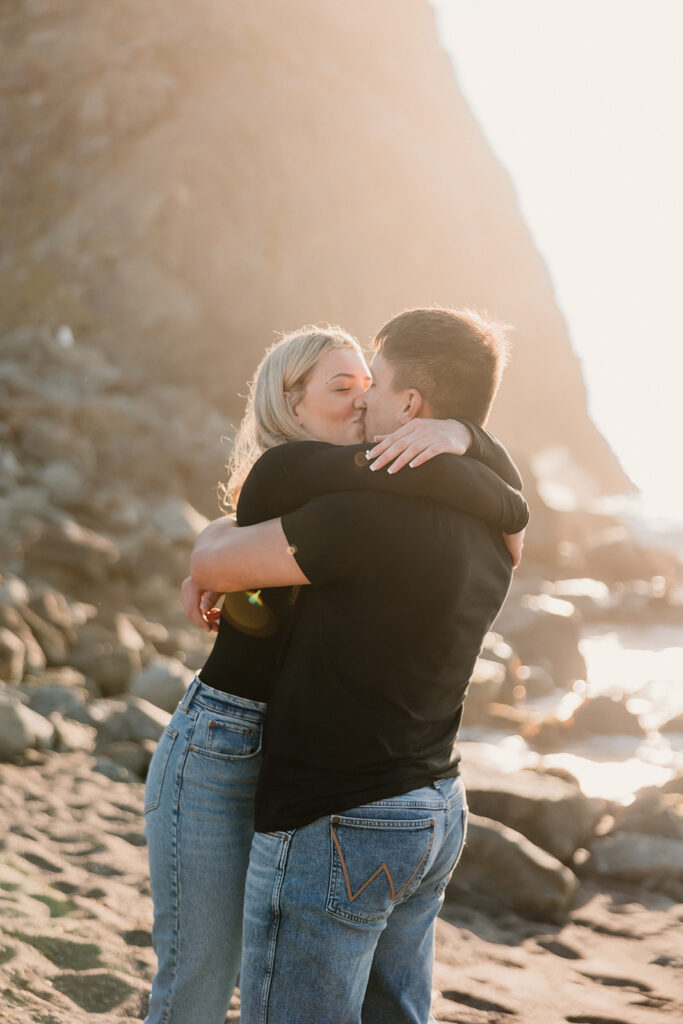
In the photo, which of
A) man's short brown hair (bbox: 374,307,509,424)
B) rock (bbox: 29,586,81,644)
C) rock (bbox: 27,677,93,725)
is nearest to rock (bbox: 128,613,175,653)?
rock (bbox: 29,586,81,644)

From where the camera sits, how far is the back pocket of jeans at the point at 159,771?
1.95 meters

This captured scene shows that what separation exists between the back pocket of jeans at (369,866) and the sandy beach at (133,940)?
171 cm

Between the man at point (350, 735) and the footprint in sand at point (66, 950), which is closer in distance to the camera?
the man at point (350, 735)

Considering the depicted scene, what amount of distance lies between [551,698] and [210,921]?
39.1ft

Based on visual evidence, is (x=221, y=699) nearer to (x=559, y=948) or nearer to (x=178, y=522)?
(x=559, y=948)

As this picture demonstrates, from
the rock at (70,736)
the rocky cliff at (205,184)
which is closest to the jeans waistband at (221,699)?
the rock at (70,736)

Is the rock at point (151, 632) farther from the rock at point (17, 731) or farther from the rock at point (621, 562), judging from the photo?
the rock at point (621, 562)

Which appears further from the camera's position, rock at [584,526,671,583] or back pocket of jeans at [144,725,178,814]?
rock at [584,526,671,583]

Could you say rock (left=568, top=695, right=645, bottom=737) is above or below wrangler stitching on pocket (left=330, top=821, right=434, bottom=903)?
above

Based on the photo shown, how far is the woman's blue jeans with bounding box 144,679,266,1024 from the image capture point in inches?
74.7

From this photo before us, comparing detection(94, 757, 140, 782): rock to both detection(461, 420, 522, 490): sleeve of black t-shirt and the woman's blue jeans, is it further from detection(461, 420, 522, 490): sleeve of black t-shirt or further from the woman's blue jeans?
detection(461, 420, 522, 490): sleeve of black t-shirt

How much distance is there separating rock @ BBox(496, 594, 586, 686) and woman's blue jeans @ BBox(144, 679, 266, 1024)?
13.1 m

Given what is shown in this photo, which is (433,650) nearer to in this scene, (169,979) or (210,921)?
(210,921)

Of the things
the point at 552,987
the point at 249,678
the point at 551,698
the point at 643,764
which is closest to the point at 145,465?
the point at 551,698
